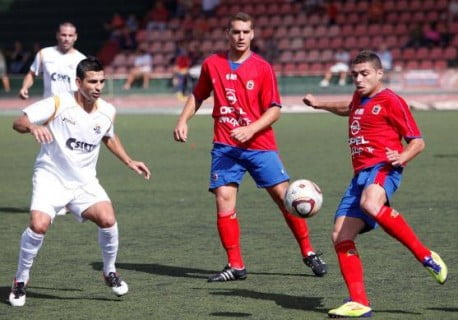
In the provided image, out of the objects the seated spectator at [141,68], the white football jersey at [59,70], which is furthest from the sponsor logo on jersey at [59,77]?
the seated spectator at [141,68]

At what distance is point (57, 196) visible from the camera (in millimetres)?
7680

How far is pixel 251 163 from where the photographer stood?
8.76 metres

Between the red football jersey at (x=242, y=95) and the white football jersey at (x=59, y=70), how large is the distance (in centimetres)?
452

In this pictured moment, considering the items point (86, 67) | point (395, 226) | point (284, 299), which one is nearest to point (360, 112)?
point (395, 226)

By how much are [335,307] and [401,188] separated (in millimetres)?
6574

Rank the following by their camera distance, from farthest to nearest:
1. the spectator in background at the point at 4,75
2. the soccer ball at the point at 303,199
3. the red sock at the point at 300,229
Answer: the spectator in background at the point at 4,75 < the red sock at the point at 300,229 < the soccer ball at the point at 303,199

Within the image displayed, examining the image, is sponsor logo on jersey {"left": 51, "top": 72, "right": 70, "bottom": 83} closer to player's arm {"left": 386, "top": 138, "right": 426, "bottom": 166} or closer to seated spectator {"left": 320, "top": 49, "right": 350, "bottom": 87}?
player's arm {"left": 386, "top": 138, "right": 426, "bottom": 166}

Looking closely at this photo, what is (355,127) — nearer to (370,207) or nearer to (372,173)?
(372,173)

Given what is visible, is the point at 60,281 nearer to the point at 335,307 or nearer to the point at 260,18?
the point at 335,307

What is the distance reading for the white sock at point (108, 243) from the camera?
7727mm

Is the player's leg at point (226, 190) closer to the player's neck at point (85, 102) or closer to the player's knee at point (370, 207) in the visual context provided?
the player's neck at point (85, 102)

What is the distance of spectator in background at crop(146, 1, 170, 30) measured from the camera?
37.9m

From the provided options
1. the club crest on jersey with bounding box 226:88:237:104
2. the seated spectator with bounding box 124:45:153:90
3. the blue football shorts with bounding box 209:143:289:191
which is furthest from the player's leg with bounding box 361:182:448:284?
the seated spectator with bounding box 124:45:153:90

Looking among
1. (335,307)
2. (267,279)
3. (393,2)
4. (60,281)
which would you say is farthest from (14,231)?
(393,2)
